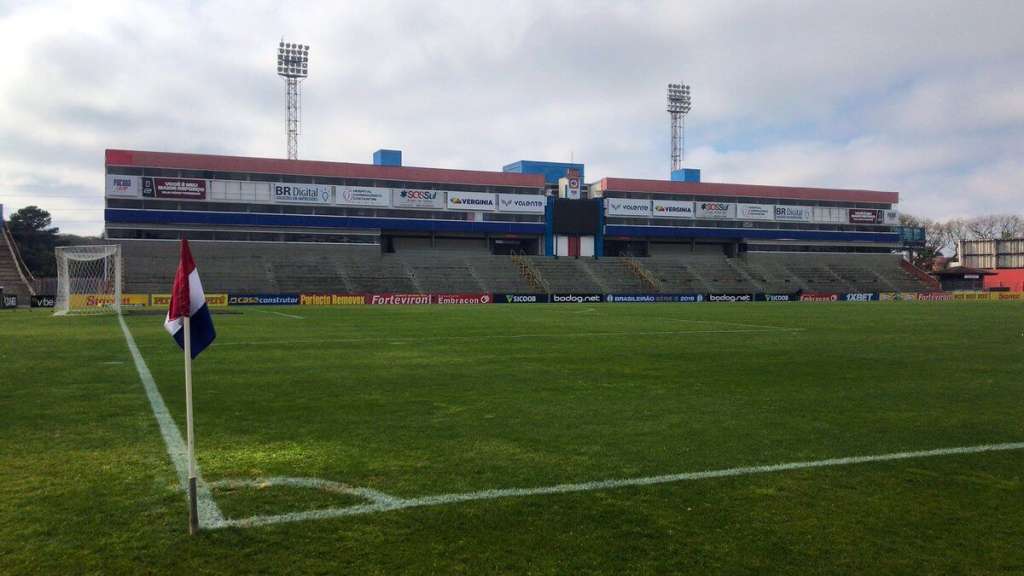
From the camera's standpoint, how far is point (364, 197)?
217ft

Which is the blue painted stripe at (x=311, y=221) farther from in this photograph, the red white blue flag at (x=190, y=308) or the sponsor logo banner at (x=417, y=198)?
the red white blue flag at (x=190, y=308)

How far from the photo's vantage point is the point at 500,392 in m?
10.2

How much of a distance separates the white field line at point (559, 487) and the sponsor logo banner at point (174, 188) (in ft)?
201

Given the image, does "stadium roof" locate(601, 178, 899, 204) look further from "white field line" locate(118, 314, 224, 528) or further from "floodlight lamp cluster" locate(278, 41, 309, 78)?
"white field line" locate(118, 314, 224, 528)

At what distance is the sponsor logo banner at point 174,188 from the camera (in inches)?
2328

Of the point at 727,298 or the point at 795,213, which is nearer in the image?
the point at 727,298

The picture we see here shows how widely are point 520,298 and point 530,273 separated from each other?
9.47 metres

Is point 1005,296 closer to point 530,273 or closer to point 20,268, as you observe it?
point 530,273

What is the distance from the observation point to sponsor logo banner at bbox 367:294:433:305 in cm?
5294

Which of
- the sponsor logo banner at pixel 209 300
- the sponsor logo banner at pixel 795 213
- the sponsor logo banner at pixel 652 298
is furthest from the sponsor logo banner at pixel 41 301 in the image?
the sponsor logo banner at pixel 795 213

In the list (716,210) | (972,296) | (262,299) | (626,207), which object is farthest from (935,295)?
(262,299)

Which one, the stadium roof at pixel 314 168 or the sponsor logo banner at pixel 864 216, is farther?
the sponsor logo banner at pixel 864 216

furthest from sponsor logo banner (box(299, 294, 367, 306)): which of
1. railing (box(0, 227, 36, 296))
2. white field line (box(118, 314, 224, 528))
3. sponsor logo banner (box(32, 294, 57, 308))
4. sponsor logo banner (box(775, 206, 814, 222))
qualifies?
sponsor logo banner (box(775, 206, 814, 222))

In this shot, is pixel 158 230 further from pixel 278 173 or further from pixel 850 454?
pixel 850 454
